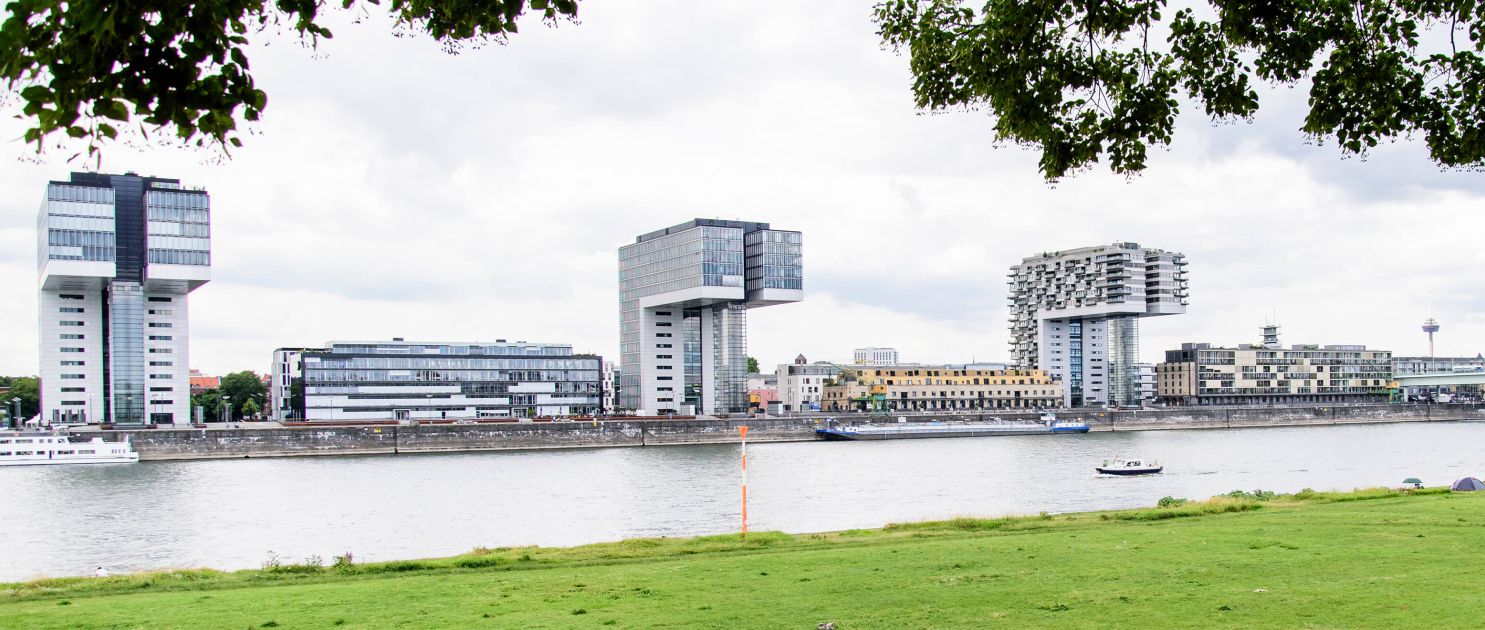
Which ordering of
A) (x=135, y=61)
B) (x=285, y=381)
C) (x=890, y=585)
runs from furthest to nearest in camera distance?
(x=285, y=381)
(x=890, y=585)
(x=135, y=61)

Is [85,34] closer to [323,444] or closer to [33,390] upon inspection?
[323,444]

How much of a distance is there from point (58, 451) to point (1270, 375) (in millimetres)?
169294

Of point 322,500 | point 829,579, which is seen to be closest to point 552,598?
Result: point 829,579

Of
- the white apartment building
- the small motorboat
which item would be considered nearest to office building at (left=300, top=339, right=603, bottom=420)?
the white apartment building

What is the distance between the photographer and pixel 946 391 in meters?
156

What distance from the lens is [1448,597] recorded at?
1224cm

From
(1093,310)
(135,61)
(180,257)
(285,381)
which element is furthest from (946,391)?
(135,61)

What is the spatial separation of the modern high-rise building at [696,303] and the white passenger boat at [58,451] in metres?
58.8

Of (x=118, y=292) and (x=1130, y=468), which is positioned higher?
(x=118, y=292)

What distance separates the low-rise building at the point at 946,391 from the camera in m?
154

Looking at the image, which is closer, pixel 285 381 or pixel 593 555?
pixel 593 555

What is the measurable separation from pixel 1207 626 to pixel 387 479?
59.2m

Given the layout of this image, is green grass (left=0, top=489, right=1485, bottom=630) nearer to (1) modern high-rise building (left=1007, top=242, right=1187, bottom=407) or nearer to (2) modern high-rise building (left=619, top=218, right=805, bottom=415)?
(2) modern high-rise building (left=619, top=218, right=805, bottom=415)

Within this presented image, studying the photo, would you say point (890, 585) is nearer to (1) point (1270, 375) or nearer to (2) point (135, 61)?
(2) point (135, 61)
